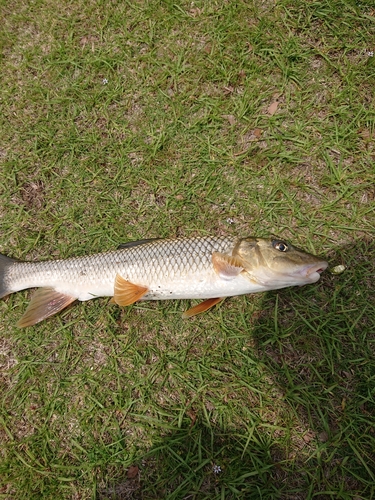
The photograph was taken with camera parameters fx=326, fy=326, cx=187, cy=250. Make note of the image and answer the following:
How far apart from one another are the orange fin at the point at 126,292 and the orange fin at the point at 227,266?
25.4 inches

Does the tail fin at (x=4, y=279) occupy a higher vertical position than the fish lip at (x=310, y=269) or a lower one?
higher

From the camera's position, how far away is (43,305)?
3.08 metres

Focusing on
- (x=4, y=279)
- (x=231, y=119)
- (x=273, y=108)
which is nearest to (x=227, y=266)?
(x=231, y=119)

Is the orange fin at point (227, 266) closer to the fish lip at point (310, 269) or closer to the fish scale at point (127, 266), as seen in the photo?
the fish scale at point (127, 266)

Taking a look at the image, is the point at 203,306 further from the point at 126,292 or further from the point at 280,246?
the point at 280,246

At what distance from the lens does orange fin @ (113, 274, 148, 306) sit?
273cm

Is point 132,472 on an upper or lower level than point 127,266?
lower

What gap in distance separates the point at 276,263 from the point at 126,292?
1243 mm

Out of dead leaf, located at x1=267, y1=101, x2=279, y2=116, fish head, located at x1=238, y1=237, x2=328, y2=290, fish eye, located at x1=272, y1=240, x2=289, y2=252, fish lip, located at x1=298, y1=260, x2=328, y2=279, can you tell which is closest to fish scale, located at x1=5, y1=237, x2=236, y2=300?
fish head, located at x1=238, y1=237, x2=328, y2=290

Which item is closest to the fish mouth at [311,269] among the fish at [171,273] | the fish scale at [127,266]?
the fish at [171,273]

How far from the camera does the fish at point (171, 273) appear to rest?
2545 mm

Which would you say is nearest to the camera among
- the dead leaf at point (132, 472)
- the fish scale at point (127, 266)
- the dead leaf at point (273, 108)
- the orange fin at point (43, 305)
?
the fish scale at point (127, 266)

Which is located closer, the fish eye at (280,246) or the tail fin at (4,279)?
the fish eye at (280,246)

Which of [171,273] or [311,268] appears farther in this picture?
[171,273]
